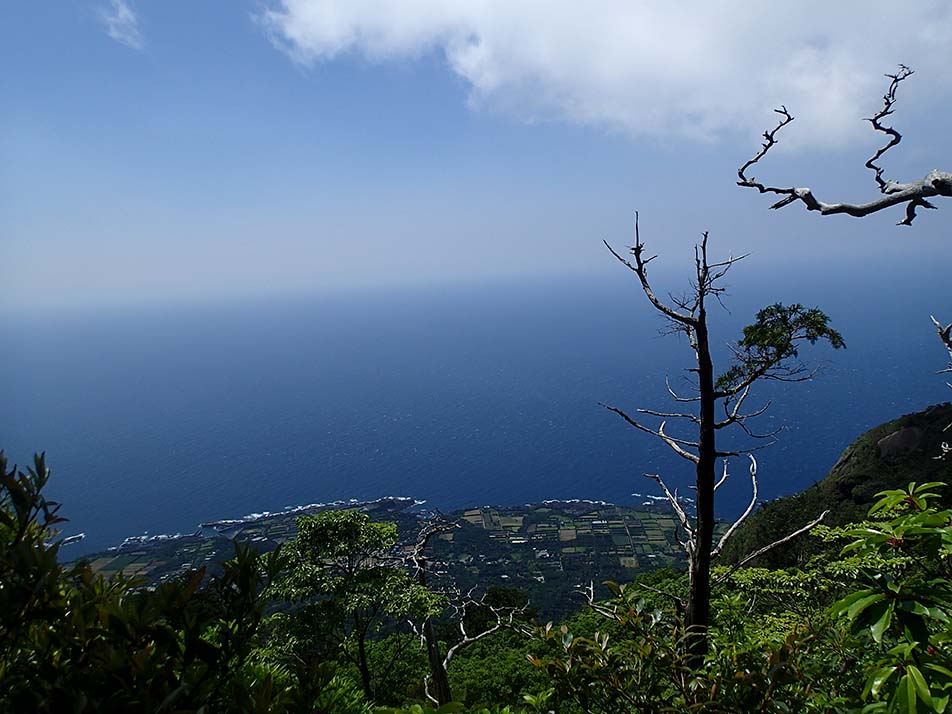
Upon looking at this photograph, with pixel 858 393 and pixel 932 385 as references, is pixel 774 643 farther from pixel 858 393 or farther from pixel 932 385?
pixel 932 385

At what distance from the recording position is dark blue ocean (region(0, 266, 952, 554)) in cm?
5372

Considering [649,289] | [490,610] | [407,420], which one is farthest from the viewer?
[407,420]

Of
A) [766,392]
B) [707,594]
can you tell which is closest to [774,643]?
[707,594]

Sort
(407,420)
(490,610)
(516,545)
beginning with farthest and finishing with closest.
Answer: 1. (407,420)
2. (516,545)
3. (490,610)

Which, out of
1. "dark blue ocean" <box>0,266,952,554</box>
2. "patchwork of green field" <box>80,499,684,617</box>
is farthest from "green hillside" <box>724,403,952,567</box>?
"dark blue ocean" <box>0,266,952,554</box>

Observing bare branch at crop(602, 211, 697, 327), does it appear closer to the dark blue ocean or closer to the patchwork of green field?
the dark blue ocean

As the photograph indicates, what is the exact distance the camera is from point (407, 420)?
76.7 m

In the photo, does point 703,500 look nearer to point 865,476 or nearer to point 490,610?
point 490,610

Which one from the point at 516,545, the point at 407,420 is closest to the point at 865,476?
the point at 516,545

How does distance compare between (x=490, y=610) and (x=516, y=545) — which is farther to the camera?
(x=516, y=545)

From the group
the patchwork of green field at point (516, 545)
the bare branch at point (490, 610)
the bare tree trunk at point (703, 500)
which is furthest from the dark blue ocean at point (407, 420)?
the bare tree trunk at point (703, 500)

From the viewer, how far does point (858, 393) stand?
238ft

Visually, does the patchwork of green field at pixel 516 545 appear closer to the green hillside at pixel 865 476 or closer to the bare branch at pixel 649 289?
the green hillside at pixel 865 476

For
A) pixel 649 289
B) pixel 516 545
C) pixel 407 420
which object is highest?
pixel 649 289
